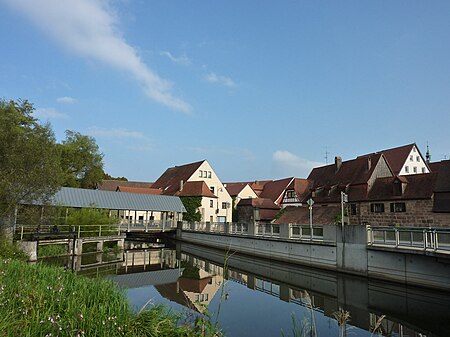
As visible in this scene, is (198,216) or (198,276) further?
(198,216)

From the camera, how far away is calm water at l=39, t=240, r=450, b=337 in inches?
423

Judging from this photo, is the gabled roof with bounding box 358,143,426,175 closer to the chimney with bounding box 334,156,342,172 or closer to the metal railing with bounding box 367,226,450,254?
the chimney with bounding box 334,156,342,172

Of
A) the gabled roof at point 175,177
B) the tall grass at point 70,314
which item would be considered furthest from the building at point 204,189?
the tall grass at point 70,314

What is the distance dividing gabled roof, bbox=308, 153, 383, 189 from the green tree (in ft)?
115

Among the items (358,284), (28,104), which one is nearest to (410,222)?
(358,284)

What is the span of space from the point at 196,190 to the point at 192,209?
2943mm

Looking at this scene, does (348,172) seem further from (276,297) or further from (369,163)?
(276,297)

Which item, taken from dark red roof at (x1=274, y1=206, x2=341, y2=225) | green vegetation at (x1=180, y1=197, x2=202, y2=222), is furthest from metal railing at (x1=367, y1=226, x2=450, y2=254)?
green vegetation at (x1=180, y1=197, x2=202, y2=222)

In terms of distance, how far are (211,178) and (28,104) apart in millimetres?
26883

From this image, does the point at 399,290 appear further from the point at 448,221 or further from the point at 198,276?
the point at 448,221

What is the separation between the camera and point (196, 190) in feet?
156

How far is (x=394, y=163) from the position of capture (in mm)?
44562

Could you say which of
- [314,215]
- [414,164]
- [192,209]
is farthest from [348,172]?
[192,209]

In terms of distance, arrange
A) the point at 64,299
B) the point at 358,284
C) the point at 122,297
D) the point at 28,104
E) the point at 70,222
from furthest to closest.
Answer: the point at 28,104 < the point at 70,222 < the point at 358,284 < the point at 122,297 < the point at 64,299
